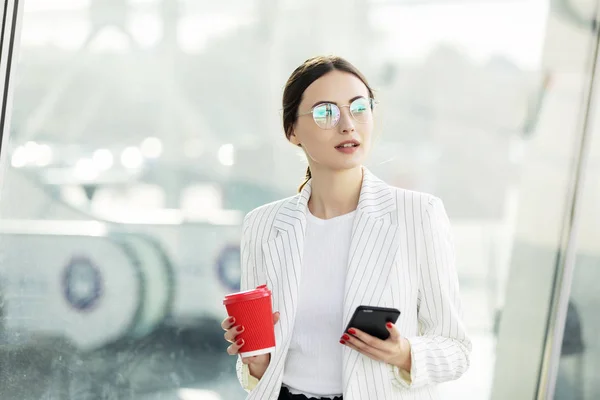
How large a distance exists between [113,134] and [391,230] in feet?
5.00

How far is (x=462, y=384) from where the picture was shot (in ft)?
12.5

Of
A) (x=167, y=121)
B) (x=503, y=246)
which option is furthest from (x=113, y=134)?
(x=503, y=246)

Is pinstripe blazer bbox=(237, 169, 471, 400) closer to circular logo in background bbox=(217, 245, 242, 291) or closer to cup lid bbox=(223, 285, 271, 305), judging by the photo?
cup lid bbox=(223, 285, 271, 305)

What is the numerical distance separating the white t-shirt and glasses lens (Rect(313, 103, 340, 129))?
242mm

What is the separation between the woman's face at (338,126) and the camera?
2.12 metres

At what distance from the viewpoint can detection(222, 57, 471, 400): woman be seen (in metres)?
1.97

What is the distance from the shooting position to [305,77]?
223 cm

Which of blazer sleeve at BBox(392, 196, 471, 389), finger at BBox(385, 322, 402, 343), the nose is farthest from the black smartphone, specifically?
the nose

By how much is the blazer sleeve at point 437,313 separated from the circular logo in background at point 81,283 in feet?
5.10

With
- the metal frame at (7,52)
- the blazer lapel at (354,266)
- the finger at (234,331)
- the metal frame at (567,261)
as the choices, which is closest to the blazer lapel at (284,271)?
the blazer lapel at (354,266)

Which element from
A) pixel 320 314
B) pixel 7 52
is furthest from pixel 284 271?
pixel 7 52

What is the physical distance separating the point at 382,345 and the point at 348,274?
0.71 ft

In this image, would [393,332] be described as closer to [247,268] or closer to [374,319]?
[374,319]

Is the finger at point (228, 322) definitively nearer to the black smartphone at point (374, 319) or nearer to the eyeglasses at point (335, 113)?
the black smartphone at point (374, 319)
